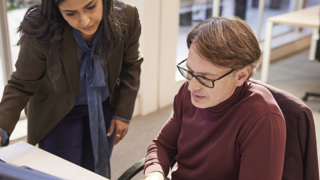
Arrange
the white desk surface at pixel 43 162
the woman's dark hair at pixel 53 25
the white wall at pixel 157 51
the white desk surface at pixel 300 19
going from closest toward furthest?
the white desk surface at pixel 43 162 → the woman's dark hair at pixel 53 25 → the white wall at pixel 157 51 → the white desk surface at pixel 300 19

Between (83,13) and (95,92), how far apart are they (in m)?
0.39

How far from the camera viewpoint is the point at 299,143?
3.84 ft

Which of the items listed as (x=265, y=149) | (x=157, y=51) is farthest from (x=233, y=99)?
(x=157, y=51)

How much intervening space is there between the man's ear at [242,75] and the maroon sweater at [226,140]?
34mm

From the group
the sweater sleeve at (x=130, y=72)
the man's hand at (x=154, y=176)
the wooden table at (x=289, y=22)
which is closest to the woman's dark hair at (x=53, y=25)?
the sweater sleeve at (x=130, y=72)

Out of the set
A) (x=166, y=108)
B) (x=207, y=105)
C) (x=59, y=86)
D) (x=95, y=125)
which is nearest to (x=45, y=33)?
(x=59, y=86)

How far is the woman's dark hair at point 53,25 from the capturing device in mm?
1330

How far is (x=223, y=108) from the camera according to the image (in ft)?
3.97

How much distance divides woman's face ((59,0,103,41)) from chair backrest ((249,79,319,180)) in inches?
31.3

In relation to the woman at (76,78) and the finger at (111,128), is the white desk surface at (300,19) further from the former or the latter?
the finger at (111,128)

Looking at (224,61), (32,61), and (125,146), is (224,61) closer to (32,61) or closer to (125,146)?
(32,61)

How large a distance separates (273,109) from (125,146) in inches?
74.4

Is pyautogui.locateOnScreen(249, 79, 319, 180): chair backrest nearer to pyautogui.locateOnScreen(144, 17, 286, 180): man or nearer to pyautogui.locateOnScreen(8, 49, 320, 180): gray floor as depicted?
pyautogui.locateOnScreen(144, 17, 286, 180): man

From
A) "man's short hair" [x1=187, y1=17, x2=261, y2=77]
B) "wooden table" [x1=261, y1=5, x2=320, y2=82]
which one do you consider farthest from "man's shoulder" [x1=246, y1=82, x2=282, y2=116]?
"wooden table" [x1=261, y1=5, x2=320, y2=82]
